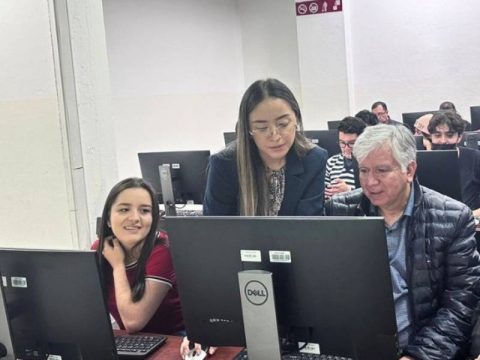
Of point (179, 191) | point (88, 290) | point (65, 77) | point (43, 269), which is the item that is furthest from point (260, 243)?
point (179, 191)

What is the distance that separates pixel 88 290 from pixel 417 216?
104cm

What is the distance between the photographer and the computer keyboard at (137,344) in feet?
6.18

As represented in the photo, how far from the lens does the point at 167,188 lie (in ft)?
13.2

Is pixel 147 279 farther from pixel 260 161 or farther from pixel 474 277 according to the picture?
pixel 474 277

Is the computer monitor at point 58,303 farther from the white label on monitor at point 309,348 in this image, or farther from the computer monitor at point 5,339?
the white label on monitor at point 309,348

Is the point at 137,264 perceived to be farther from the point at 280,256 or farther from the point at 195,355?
the point at 280,256

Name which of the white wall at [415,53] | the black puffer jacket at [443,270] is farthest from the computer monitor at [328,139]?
the white wall at [415,53]

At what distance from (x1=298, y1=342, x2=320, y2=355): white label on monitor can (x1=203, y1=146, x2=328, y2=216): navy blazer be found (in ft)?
2.98

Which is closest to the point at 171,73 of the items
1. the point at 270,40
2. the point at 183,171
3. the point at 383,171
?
the point at 270,40

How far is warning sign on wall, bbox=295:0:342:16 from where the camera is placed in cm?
744

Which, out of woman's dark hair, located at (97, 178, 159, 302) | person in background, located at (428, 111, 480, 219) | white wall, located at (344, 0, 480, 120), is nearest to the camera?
woman's dark hair, located at (97, 178, 159, 302)

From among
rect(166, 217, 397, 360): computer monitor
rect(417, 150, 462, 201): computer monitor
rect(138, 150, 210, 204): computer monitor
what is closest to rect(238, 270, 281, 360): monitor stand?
rect(166, 217, 397, 360): computer monitor

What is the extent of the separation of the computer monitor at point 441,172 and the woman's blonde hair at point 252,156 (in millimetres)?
823

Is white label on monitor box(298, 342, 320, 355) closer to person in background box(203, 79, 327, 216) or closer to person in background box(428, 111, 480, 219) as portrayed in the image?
person in background box(203, 79, 327, 216)
